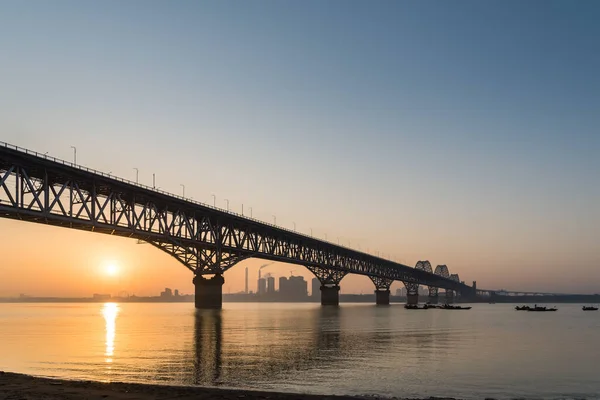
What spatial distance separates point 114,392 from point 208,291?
Answer: 120 meters

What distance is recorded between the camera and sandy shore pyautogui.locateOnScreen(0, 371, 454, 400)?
24.9m

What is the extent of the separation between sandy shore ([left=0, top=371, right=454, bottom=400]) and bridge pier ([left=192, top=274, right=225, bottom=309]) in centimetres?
11085

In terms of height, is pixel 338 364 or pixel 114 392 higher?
pixel 114 392

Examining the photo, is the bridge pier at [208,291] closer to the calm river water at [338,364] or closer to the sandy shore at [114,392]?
the calm river water at [338,364]

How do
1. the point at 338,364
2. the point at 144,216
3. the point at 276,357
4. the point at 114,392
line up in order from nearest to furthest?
the point at 114,392 → the point at 338,364 → the point at 276,357 → the point at 144,216

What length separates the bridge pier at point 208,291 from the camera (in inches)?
5512

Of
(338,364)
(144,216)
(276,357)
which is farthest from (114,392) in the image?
(144,216)

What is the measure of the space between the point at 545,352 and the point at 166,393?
39.8 metres

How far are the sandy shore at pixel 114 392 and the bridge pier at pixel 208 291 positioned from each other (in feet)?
364

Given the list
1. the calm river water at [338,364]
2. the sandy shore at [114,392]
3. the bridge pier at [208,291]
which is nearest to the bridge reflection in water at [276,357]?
the calm river water at [338,364]

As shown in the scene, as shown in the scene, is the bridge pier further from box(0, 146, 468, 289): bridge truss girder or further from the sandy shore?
the sandy shore

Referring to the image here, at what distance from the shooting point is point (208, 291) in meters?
144

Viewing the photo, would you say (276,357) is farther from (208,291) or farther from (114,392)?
(208,291)

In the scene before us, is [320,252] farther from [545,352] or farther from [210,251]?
[545,352]
